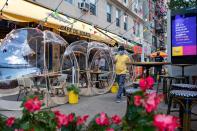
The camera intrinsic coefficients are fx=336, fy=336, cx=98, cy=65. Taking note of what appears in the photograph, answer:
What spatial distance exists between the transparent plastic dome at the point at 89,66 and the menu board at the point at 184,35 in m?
7.15

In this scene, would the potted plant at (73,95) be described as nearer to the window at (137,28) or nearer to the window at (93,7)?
the window at (93,7)

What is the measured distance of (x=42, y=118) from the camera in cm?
279

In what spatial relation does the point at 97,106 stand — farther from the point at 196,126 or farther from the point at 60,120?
the point at 60,120

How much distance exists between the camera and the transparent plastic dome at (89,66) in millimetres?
14156

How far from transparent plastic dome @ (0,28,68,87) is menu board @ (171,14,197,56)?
5.24m

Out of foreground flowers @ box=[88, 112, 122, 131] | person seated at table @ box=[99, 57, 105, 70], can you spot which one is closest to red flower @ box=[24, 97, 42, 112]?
foreground flowers @ box=[88, 112, 122, 131]

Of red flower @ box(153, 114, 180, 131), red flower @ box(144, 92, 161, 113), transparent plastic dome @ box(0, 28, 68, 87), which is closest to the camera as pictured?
red flower @ box(153, 114, 180, 131)

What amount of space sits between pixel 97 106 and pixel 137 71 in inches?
520

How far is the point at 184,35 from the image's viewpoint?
22.6ft

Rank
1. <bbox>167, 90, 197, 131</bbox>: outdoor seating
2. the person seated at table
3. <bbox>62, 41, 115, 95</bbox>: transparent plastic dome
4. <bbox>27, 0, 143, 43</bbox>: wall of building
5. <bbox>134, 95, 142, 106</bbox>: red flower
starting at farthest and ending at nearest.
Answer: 1. <bbox>27, 0, 143, 43</bbox>: wall of building
2. the person seated at table
3. <bbox>62, 41, 115, 95</bbox>: transparent plastic dome
4. <bbox>167, 90, 197, 131</bbox>: outdoor seating
5. <bbox>134, 95, 142, 106</bbox>: red flower

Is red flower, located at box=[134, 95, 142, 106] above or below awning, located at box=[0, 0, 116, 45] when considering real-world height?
below

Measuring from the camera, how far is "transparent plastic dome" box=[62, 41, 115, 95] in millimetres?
14156

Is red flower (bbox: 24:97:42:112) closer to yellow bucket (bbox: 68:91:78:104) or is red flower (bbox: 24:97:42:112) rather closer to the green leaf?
the green leaf

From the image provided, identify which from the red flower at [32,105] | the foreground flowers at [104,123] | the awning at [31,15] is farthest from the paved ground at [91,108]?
the red flower at [32,105]
